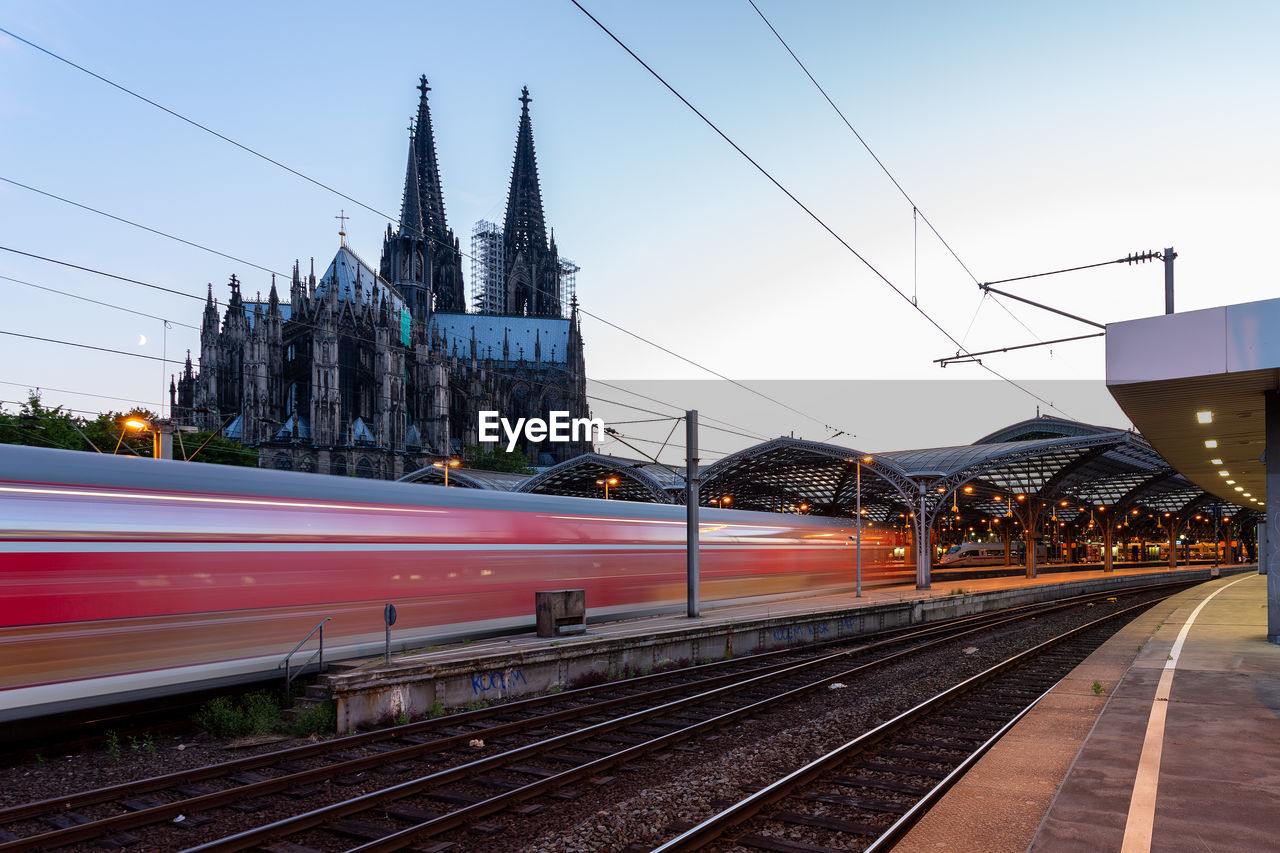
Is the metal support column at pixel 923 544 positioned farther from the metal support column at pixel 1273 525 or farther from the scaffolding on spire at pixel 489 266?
the scaffolding on spire at pixel 489 266

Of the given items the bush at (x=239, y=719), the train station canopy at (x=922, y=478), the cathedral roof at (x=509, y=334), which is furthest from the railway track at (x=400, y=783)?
the cathedral roof at (x=509, y=334)

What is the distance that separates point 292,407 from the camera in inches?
3433

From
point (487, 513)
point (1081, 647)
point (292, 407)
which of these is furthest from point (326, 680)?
point (292, 407)

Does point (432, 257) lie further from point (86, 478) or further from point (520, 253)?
point (86, 478)

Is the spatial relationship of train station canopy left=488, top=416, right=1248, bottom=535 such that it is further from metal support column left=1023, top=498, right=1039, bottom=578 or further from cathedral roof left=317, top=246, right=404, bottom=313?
cathedral roof left=317, top=246, right=404, bottom=313

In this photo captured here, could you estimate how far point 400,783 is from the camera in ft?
31.2

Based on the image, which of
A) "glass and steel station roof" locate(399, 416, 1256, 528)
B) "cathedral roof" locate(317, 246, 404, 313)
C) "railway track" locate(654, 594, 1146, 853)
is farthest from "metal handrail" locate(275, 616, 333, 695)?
"cathedral roof" locate(317, 246, 404, 313)

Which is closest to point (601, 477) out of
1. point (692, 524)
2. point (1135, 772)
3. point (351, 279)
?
point (692, 524)

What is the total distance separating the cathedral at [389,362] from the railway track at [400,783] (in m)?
48.7

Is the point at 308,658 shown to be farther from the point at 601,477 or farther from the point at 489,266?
the point at 489,266

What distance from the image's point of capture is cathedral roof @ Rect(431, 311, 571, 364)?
122656 mm

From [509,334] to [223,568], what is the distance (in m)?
116

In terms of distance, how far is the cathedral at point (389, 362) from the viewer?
83.4 m

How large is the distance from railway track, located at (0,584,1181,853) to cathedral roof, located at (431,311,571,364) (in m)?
109
